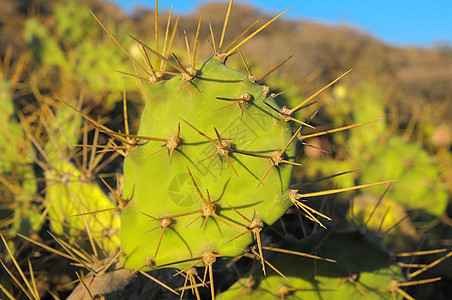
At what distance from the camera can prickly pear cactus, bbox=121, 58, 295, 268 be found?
0.88 m

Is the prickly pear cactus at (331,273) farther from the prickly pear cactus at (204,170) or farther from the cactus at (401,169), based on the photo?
the cactus at (401,169)

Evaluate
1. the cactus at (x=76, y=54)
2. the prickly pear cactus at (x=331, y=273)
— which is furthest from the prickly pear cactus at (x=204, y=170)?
the cactus at (x=76, y=54)

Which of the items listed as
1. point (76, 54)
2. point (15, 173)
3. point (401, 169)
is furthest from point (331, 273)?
point (76, 54)

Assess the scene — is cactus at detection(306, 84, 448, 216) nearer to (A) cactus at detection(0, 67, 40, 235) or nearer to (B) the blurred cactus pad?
(B) the blurred cactus pad

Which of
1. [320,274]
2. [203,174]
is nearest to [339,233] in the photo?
[320,274]

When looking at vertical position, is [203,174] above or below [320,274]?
above

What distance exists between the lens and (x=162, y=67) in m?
1.04

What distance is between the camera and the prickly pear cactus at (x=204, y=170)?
88 cm

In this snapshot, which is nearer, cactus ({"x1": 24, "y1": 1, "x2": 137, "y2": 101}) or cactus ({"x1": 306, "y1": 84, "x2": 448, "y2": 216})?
cactus ({"x1": 306, "y1": 84, "x2": 448, "y2": 216})

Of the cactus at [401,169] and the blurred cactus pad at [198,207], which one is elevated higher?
the blurred cactus pad at [198,207]

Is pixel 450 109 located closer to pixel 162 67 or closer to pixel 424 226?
pixel 424 226

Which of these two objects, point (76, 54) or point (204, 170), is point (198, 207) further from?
point (76, 54)

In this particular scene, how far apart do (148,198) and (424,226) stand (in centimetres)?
232

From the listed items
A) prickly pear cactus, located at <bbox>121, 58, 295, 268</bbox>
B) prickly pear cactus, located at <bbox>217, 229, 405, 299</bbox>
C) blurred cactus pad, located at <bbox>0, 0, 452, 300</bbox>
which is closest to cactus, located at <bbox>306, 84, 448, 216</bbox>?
blurred cactus pad, located at <bbox>0, 0, 452, 300</bbox>
